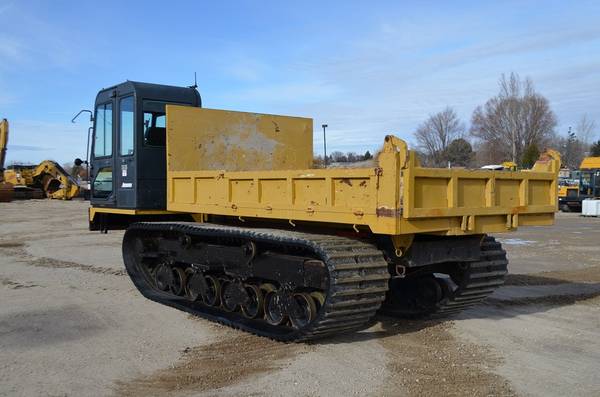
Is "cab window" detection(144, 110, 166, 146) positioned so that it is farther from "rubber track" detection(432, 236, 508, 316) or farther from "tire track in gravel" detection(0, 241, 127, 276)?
"rubber track" detection(432, 236, 508, 316)

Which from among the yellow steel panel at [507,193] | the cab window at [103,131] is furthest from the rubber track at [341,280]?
the cab window at [103,131]

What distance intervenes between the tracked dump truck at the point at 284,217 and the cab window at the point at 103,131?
0.03 metres

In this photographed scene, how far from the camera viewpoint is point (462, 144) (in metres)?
46.7

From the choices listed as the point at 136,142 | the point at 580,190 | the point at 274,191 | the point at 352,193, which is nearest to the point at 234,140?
the point at 136,142

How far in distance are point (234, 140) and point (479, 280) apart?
3.63 metres

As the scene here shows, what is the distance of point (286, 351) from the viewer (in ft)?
19.1

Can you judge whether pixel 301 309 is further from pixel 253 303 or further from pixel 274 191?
pixel 274 191

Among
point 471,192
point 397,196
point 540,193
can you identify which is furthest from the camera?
point 540,193

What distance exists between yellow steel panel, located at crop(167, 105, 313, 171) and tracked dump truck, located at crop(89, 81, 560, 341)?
0.02 metres

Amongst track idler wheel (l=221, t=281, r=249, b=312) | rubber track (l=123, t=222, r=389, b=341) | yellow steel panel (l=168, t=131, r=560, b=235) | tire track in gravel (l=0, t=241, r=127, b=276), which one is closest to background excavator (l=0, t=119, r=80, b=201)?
tire track in gravel (l=0, t=241, r=127, b=276)

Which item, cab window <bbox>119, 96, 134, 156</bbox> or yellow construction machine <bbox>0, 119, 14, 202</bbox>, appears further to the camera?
yellow construction machine <bbox>0, 119, 14, 202</bbox>

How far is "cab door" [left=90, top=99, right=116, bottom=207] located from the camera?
8.59 m

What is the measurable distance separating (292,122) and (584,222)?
1907 cm

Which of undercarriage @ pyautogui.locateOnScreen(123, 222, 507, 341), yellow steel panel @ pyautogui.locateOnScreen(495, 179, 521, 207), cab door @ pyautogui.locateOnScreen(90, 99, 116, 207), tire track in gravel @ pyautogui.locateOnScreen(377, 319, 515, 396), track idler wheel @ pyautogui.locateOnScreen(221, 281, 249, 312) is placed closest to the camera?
tire track in gravel @ pyautogui.locateOnScreen(377, 319, 515, 396)
